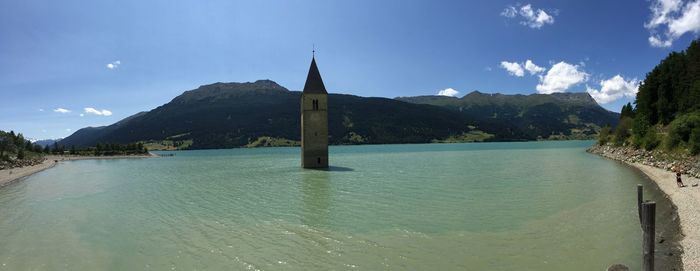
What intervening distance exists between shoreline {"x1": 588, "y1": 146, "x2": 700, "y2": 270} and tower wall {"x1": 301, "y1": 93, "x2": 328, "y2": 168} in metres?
40.5

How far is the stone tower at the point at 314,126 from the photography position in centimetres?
6031

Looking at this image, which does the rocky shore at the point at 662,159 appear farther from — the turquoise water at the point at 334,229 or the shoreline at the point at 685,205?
the turquoise water at the point at 334,229

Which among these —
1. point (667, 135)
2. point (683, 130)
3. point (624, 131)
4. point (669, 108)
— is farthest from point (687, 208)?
point (624, 131)

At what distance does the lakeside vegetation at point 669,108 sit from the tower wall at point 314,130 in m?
45.0

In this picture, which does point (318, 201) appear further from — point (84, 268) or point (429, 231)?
point (84, 268)

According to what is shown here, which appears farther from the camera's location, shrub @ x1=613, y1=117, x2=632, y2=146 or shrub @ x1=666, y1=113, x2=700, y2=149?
shrub @ x1=613, y1=117, x2=632, y2=146

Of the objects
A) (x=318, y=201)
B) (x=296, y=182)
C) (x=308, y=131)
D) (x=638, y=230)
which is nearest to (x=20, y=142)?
(x=308, y=131)

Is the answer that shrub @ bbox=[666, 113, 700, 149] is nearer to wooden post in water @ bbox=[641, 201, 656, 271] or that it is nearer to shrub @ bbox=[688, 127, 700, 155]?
shrub @ bbox=[688, 127, 700, 155]

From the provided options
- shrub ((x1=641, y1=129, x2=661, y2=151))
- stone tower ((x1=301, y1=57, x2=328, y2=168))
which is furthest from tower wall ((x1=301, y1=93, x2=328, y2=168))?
shrub ((x1=641, y1=129, x2=661, y2=151))

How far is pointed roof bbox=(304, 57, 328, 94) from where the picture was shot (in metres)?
61.1

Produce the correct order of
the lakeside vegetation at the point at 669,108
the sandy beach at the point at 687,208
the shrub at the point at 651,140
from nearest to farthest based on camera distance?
the sandy beach at the point at 687,208 < the lakeside vegetation at the point at 669,108 < the shrub at the point at 651,140

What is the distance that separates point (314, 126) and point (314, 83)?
6908 mm

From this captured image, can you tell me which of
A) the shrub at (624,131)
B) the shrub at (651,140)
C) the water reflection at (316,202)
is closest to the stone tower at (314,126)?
the water reflection at (316,202)

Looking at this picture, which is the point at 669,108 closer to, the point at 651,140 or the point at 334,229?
the point at 651,140
